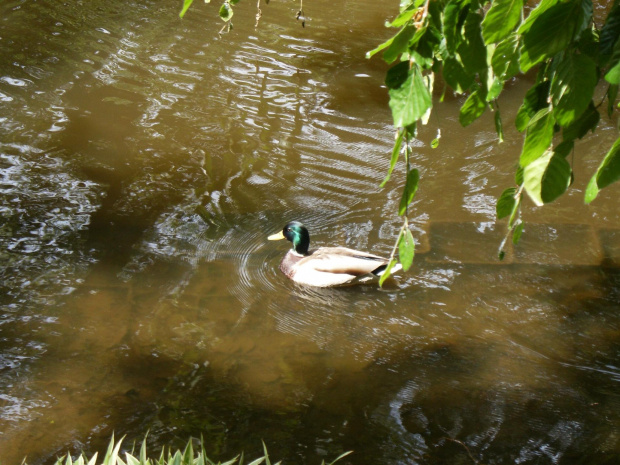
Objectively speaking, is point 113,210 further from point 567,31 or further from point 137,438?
point 567,31

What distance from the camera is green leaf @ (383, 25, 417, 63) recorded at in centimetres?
151

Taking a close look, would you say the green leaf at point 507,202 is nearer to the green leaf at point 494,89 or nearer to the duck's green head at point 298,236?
the green leaf at point 494,89

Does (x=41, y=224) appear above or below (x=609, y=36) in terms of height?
below

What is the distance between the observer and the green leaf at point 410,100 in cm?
145

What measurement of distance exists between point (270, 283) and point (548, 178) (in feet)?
16.1

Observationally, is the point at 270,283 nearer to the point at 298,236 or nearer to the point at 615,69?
the point at 298,236

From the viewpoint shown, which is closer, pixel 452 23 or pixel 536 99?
pixel 452 23

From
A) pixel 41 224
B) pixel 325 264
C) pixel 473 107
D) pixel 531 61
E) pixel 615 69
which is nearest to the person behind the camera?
pixel 615 69

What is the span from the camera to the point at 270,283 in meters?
6.23

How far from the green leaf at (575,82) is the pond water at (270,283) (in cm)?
324

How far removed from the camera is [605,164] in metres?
1.47

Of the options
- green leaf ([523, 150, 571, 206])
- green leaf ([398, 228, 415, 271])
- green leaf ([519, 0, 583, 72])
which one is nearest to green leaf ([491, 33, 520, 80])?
green leaf ([519, 0, 583, 72])

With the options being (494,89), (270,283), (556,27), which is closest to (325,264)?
(270,283)

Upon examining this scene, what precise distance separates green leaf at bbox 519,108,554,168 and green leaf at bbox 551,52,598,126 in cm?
7
